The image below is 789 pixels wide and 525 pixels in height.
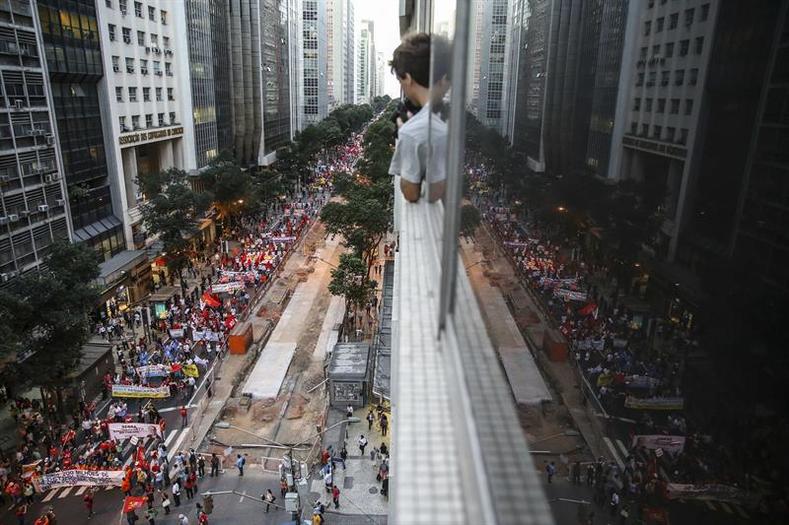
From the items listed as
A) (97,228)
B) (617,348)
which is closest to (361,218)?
(97,228)

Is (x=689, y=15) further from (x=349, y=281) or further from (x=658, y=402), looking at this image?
(x=349, y=281)

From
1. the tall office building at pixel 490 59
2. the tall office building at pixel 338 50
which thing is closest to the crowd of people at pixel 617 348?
the tall office building at pixel 490 59

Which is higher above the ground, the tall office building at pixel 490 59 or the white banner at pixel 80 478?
the tall office building at pixel 490 59

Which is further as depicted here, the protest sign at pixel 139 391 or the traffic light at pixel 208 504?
the protest sign at pixel 139 391

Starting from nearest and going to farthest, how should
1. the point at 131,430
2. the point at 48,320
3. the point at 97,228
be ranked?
the point at 131,430, the point at 48,320, the point at 97,228

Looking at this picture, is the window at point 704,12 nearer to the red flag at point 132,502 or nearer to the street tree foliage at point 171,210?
the red flag at point 132,502

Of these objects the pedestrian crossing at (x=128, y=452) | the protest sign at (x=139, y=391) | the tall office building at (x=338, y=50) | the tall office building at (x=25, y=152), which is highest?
the tall office building at (x=338, y=50)
